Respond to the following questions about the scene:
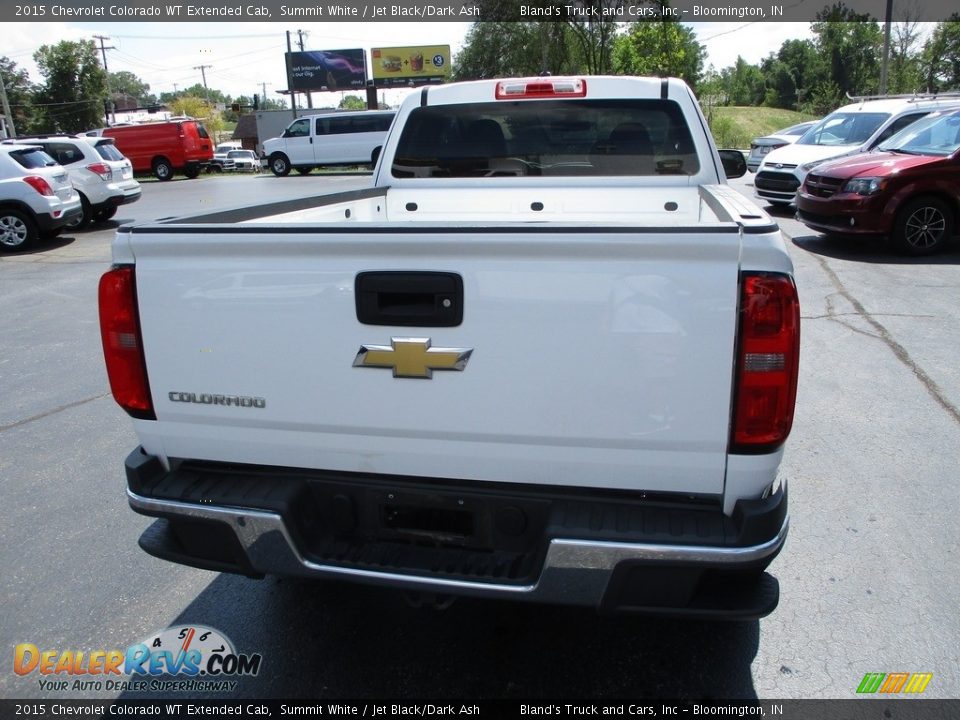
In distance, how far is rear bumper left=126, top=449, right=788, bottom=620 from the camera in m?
2.16

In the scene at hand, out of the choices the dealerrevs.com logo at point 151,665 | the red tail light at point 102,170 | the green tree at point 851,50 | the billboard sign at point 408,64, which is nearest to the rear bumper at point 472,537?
the dealerrevs.com logo at point 151,665

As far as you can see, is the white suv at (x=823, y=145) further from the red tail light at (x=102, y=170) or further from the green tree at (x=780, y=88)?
the green tree at (x=780, y=88)

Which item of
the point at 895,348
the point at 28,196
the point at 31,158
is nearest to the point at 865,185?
the point at 895,348

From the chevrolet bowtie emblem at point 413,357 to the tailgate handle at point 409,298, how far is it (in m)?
0.06

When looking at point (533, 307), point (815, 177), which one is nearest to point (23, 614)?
point (533, 307)

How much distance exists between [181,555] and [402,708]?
37.2 inches

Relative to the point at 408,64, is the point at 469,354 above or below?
below

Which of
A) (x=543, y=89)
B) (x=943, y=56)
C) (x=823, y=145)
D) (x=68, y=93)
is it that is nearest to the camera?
(x=543, y=89)

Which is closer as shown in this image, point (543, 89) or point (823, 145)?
point (543, 89)

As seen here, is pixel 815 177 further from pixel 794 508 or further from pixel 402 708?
pixel 402 708

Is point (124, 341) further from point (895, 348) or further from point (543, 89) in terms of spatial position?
point (895, 348)

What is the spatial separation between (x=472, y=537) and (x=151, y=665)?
4.77ft

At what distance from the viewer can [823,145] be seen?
13891 millimetres

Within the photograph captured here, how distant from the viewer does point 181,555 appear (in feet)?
8.61
